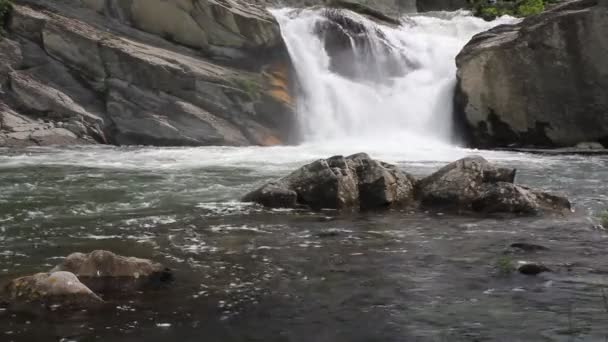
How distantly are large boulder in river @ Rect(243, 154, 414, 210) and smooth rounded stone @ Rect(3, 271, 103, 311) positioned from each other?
5.24 m

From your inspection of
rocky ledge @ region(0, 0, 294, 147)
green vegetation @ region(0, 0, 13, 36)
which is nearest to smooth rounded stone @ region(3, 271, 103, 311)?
rocky ledge @ region(0, 0, 294, 147)

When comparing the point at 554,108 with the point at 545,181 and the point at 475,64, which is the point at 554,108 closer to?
the point at 475,64

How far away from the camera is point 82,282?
262 inches

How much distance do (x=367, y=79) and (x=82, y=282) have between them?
20.8 meters

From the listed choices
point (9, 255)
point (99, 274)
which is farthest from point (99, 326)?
point (9, 255)

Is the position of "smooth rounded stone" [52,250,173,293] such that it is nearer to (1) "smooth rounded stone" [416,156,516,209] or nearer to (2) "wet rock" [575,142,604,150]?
(1) "smooth rounded stone" [416,156,516,209]

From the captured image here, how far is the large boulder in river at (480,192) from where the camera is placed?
1084 cm

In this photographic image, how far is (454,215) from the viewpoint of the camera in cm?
1066

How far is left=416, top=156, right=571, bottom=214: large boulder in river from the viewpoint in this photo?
1084 centimetres

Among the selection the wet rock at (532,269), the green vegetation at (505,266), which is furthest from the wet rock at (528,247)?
the wet rock at (532,269)

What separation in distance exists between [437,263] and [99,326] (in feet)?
12.3

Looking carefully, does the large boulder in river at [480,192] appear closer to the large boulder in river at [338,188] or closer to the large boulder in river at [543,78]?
the large boulder in river at [338,188]

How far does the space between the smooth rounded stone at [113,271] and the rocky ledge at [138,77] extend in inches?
581

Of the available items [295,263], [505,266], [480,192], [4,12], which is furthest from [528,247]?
[4,12]
